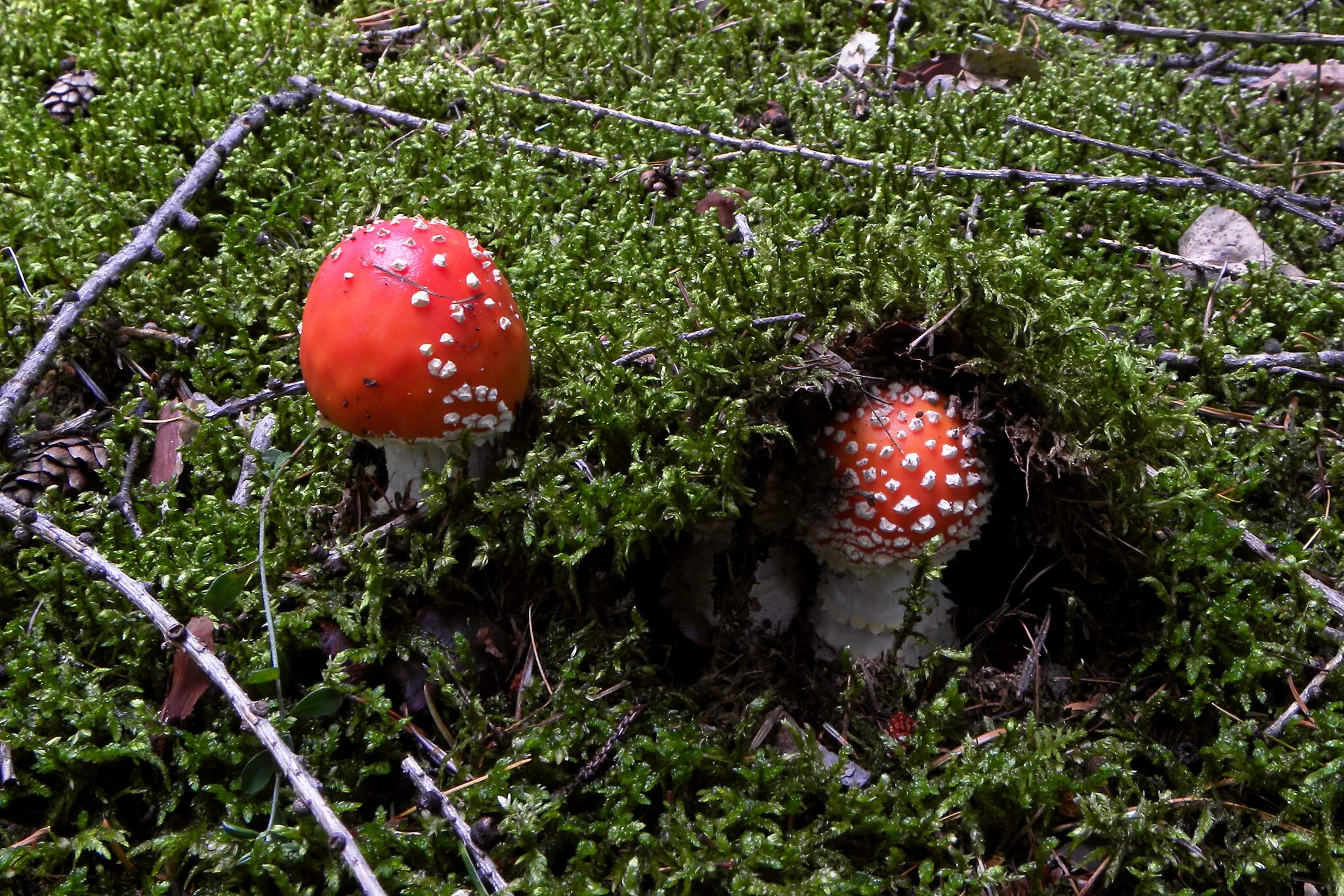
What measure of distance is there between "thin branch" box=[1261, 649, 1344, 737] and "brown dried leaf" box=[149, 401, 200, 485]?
2581 mm

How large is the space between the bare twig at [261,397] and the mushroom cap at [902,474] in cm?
134

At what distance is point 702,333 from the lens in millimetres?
2182

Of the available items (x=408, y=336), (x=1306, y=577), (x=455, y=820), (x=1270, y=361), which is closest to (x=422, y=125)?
(x=408, y=336)

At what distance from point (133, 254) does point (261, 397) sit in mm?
581

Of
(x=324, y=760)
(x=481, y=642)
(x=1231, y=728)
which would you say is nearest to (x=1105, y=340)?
(x=1231, y=728)

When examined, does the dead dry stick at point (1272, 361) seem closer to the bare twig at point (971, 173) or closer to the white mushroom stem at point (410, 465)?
the bare twig at point (971, 173)

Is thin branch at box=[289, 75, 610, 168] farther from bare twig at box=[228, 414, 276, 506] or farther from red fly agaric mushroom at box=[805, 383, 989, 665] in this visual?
red fly agaric mushroom at box=[805, 383, 989, 665]

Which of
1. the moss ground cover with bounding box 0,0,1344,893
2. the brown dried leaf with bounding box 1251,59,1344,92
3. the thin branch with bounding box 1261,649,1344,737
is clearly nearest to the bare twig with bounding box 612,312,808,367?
the moss ground cover with bounding box 0,0,1344,893

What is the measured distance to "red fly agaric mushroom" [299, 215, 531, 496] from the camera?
183 centimetres

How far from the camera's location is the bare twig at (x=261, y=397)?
2.36 meters

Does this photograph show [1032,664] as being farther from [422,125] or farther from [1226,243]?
[422,125]

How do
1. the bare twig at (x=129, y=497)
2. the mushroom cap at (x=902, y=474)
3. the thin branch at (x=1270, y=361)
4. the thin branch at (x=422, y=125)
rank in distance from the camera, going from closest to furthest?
the mushroom cap at (x=902, y=474)
the bare twig at (x=129, y=497)
the thin branch at (x=1270, y=361)
the thin branch at (x=422, y=125)

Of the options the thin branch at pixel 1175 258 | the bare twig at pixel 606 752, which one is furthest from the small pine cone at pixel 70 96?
the thin branch at pixel 1175 258

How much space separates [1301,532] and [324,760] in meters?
2.37
